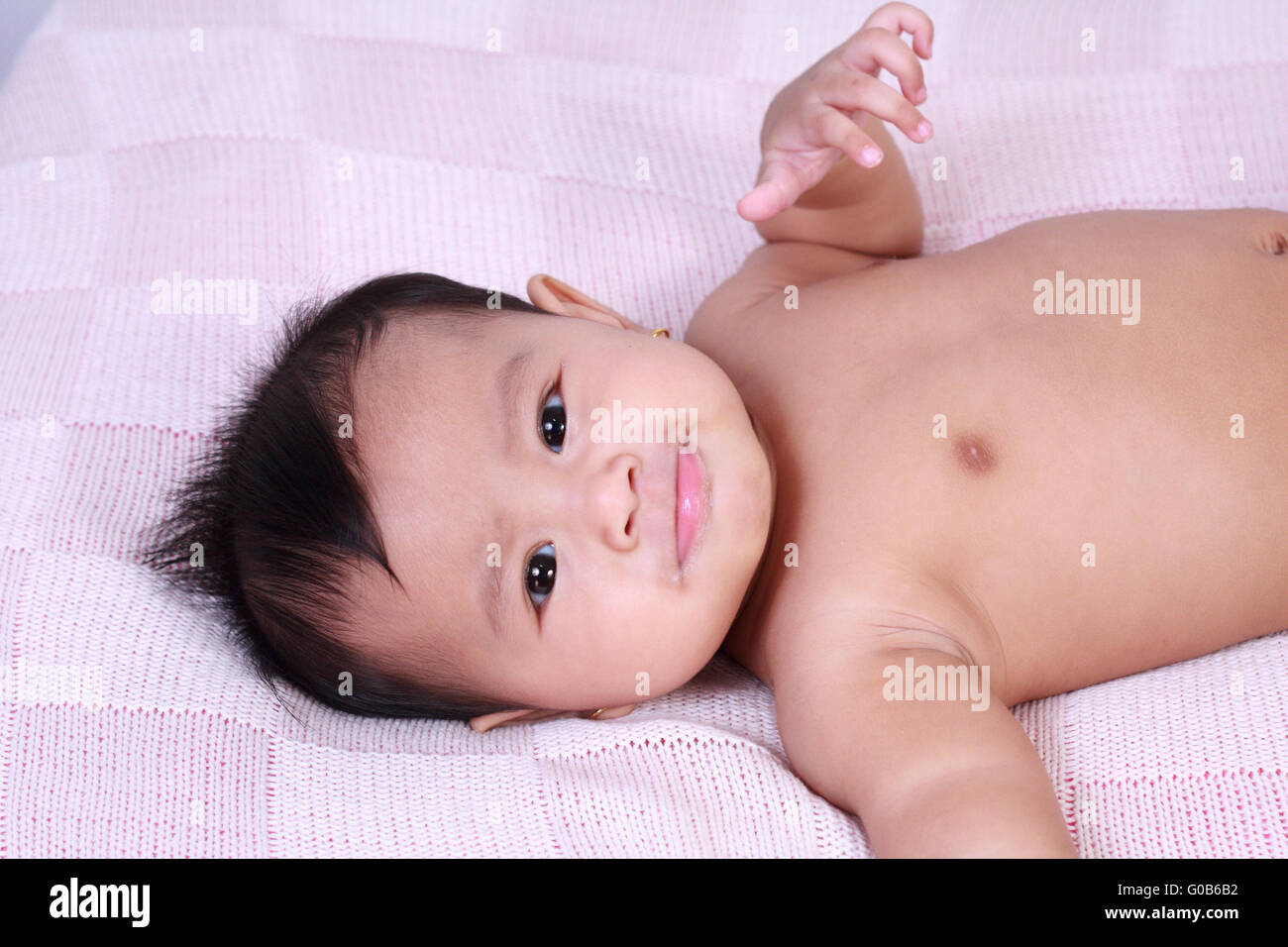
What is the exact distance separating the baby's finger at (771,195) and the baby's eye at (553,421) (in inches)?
11.2

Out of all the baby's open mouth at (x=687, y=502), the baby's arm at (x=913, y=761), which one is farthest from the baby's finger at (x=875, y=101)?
the baby's arm at (x=913, y=761)

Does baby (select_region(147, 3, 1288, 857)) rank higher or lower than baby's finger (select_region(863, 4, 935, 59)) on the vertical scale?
lower

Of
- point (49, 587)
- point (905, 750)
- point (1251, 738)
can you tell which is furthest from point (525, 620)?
point (1251, 738)

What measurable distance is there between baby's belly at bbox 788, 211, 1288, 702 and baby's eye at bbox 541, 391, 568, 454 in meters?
0.27

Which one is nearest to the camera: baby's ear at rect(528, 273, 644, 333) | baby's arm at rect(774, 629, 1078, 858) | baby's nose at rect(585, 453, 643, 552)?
baby's arm at rect(774, 629, 1078, 858)

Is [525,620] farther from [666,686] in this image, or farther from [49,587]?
[49,587]

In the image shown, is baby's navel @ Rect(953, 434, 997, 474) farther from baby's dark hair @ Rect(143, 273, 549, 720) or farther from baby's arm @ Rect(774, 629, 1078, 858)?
baby's dark hair @ Rect(143, 273, 549, 720)

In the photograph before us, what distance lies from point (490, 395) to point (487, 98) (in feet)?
2.53

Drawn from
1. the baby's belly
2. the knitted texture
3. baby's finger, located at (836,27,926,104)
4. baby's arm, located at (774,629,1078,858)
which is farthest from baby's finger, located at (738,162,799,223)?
baby's arm, located at (774,629,1078,858)

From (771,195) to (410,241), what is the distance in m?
0.58

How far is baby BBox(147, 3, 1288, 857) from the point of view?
107cm

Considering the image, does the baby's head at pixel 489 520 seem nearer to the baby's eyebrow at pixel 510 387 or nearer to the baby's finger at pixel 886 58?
the baby's eyebrow at pixel 510 387

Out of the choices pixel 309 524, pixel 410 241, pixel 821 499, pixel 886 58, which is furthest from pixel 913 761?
pixel 410 241

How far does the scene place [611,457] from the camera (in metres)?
1.07
